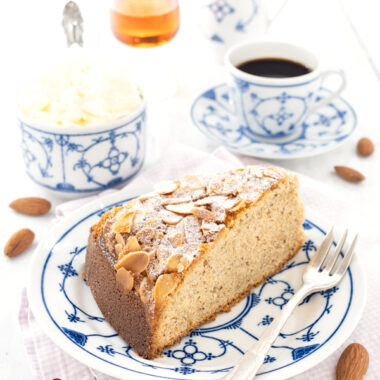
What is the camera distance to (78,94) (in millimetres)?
2479

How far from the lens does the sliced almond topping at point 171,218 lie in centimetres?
198

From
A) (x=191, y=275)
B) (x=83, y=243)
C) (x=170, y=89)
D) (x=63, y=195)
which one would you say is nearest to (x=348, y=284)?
(x=191, y=275)

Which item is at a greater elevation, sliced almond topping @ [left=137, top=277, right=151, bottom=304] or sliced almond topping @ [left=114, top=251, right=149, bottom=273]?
sliced almond topping @ [left=114, top=251, right=149, bottom=273]

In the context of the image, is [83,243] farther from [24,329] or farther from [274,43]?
[274,43]

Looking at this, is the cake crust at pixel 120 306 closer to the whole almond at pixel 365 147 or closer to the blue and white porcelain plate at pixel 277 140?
the blue and white porcelain plate at pixel 277 140

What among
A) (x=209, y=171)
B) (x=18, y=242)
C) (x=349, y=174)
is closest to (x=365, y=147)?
(x=349, y=174)

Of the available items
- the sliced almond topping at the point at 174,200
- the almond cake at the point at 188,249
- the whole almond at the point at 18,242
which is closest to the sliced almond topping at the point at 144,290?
the almond cake at the point at 188,249

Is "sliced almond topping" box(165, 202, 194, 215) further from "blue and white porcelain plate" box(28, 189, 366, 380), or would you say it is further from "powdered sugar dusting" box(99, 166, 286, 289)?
"blue and white porcelain plate" box(28, 189, 366, 380)

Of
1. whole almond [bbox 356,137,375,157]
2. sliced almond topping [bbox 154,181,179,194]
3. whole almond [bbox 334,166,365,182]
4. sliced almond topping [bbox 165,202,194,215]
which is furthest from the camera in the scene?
whole almond [bbox 356,137,375,157]

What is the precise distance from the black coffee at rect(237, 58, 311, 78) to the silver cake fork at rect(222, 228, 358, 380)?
1.12m

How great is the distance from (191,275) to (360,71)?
2339 millimetres

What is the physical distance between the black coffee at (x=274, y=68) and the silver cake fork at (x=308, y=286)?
1.12m

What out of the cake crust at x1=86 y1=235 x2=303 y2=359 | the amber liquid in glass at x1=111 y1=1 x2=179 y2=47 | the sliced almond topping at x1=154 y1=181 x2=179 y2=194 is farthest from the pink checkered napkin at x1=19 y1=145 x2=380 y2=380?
the amber liquid in glass at x1=111 y1=1 x2=179 y2=47

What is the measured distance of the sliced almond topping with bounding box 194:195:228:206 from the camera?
80.7 inches
